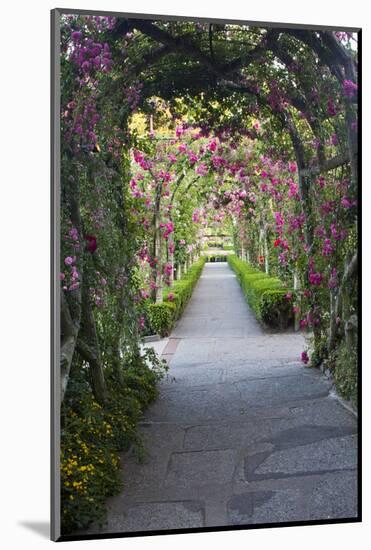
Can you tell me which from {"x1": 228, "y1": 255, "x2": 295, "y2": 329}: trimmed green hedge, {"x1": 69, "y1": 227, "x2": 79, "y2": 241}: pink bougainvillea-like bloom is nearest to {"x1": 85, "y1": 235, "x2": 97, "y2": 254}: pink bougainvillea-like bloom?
{"x1": 69, "y1": 227, "x2": 79, "y2": 241}: pink bougainvillea-like bloom

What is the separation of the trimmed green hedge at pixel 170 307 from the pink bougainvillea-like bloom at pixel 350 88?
1.16 meters

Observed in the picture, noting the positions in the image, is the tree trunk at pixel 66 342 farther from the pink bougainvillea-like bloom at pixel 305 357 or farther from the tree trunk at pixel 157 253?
the pink bougainvillea-like bloom at pixel 305 357

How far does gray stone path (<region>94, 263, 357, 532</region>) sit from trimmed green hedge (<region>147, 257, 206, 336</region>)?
61 mm

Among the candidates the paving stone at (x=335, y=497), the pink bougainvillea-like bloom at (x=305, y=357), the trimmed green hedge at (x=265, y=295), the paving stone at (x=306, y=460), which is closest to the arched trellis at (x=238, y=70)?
the pink bougainvillea-like bloom at (x=305, y=357)

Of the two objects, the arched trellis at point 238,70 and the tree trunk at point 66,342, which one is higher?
the arched trellis at point 238,70

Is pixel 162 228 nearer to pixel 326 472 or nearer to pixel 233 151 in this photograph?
pixel 233 151

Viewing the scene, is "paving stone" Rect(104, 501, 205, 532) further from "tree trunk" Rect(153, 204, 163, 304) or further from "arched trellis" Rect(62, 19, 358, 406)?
"tree trunk" Rect(153, 204, 163, 304)

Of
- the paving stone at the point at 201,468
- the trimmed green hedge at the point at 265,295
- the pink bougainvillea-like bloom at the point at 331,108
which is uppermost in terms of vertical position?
the pink bougainvillea-like bloom at the point at 331,108

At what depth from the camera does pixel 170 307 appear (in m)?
3.76

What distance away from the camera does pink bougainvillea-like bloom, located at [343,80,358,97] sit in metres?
3.57

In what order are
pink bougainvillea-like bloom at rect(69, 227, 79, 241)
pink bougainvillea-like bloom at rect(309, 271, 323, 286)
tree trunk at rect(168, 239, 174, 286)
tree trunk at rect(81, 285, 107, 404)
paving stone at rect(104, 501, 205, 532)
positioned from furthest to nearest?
pink bougainvillea-like bloom at rect(309, 271, 323, 286) → tree trunk at rect(168, 239, 174, 286) → tree trunk at rect(81, 285, 107, 404) → pink bougainvillea-like bloom at rect(69, 227, 79, 241) → paving stone at rect(104, 501, 205, 532)

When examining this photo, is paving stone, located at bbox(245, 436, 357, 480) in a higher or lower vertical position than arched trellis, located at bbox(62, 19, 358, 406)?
lower

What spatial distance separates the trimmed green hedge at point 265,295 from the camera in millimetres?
4090

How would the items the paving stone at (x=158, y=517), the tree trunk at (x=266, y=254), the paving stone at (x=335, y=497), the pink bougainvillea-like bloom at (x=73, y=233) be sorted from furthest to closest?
the tree trunk at (x=266, y=254) → the paving stone at (x=335, y=497) → the pink bougainvillea-like bloom at (x=73, y=233) → the paving stone at (x=158, y=517)
